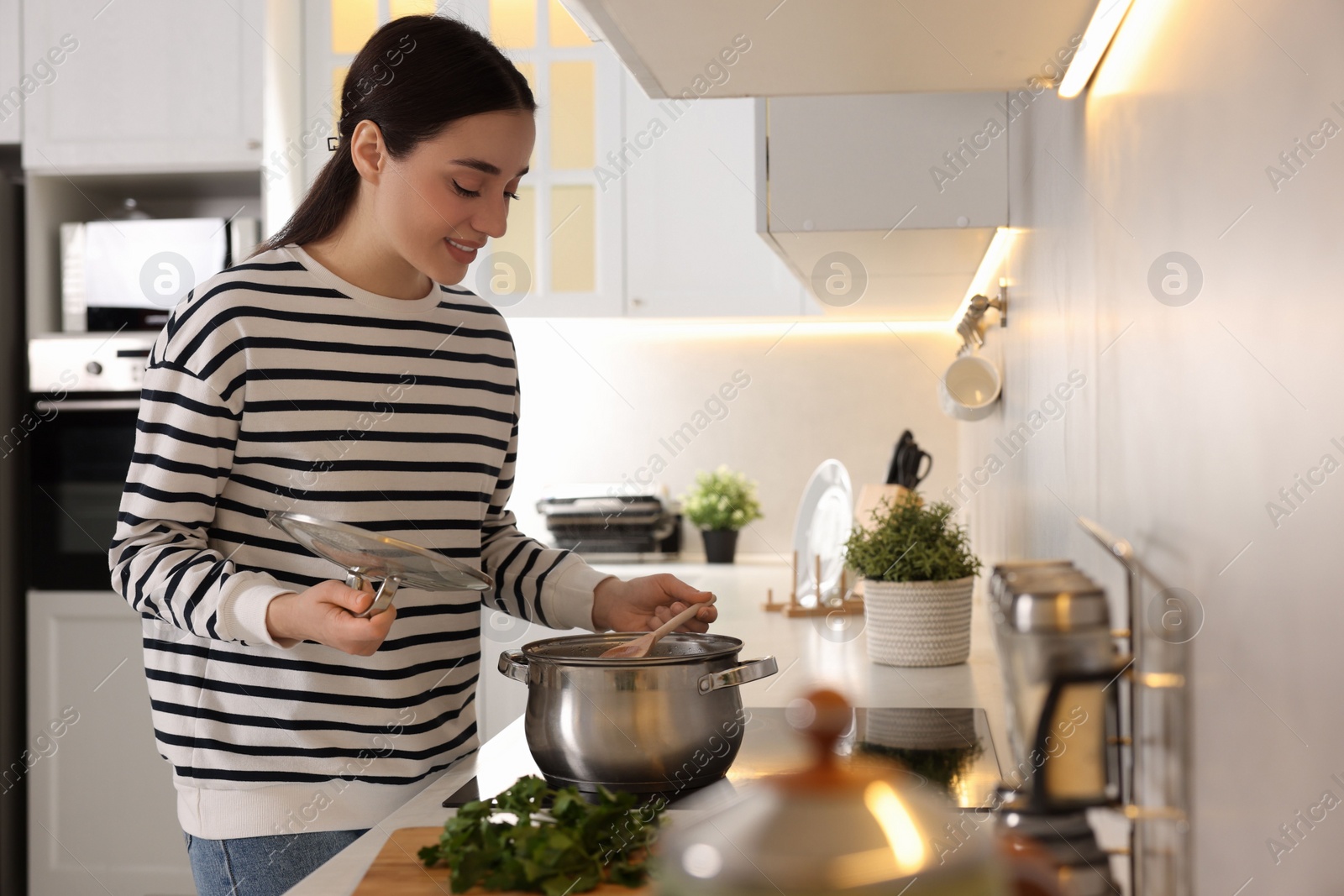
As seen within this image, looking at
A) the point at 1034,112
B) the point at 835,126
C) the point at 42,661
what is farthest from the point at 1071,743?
the point at 42,661

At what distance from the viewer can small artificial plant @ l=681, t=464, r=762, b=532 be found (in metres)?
3.03

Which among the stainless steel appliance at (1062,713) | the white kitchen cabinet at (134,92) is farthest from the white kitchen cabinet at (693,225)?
the stainless steel appliance at (1062,713)

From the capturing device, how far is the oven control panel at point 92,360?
246 cm

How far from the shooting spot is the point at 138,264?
2.47 metres

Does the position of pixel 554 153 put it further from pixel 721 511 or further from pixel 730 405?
pixel 721 511

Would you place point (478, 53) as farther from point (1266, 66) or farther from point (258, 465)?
point (1266, 66)

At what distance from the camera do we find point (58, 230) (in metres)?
2.54

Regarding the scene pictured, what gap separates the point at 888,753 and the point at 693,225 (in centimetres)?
202

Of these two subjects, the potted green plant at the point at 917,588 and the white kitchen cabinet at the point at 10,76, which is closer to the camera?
the potted green plant at the point at 917,588

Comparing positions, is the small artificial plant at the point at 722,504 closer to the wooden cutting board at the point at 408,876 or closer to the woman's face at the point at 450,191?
the woman's face at the point at 450,191

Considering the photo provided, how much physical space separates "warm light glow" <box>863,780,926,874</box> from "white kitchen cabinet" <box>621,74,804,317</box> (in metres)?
2.58

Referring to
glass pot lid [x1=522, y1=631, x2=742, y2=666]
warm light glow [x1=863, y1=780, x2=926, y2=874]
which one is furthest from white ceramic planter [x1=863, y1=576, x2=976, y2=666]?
warm light glow [x1=863, y1=780, x2=926, y2=874]

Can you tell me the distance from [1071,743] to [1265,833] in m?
0.12

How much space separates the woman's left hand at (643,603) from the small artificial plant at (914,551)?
0.45m
